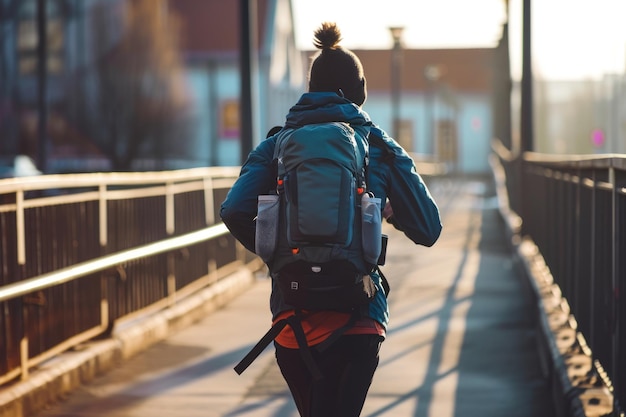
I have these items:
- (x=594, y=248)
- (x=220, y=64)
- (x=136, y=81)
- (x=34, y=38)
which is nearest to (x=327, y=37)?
(x=594, y=248)

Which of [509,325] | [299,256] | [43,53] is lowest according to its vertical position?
[509,325]

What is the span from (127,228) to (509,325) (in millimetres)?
3526

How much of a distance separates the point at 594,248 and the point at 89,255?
3437mm

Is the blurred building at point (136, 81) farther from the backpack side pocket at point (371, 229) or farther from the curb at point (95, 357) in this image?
the backpack side pocket at point (371, 229)

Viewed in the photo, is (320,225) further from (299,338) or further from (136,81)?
(136,81)

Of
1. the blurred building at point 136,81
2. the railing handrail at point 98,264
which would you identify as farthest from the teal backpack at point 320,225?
the blurred building at point 136,81

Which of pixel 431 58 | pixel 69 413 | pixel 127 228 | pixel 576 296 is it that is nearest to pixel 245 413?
pixel 69 413

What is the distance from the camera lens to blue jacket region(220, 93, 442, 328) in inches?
171

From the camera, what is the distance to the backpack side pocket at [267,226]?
13.9 feet

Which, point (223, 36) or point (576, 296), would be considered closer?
point (576, 296)

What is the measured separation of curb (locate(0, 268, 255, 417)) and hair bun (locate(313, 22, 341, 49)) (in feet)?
11.1

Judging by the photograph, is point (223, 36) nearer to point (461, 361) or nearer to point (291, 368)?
point (461, 361)

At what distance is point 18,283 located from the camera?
7859 mm

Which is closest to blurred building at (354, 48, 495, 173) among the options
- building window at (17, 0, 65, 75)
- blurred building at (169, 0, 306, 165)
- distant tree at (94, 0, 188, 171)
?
blurred building at (169, 0, 306, 165)
